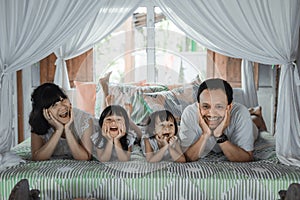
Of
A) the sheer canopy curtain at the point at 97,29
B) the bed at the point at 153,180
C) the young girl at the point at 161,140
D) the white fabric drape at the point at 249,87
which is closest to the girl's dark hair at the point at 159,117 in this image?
the young girl at the point at 161,140

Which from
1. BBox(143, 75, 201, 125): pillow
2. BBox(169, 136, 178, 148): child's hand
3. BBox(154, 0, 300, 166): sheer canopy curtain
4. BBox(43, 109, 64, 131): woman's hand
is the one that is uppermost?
BBox(154, 0, 300, 166): sheer canopy curtain

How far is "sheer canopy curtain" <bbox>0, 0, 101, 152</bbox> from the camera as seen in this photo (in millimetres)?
2479

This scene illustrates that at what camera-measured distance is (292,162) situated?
2.43 metres

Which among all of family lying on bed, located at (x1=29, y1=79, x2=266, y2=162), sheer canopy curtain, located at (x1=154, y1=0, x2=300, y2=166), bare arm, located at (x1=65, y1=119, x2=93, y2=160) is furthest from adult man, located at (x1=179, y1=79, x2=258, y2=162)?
bare arm, located at (x1=65, y1=119, x2=93, y2=160)

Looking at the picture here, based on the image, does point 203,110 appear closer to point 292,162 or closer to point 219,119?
point 219,119

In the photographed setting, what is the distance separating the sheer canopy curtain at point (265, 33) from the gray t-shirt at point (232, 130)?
0.65 feet

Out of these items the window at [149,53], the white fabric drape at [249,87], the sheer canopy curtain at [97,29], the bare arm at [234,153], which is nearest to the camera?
the bare arm at [234,153]

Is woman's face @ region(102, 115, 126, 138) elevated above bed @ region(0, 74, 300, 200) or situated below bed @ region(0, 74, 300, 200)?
above

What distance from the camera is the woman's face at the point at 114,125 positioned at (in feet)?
8.61

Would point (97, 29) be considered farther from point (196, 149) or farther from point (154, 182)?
point (154, 182)

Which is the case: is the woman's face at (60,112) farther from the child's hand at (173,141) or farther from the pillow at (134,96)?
the pillow at (134,96)

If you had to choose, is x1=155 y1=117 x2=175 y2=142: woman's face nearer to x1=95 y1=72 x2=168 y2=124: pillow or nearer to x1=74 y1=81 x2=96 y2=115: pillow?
x1=95 y1=72 x2=168 y2=124: pillow

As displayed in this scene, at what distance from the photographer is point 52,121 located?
2.64 meters

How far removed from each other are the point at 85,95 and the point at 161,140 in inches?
57.8
